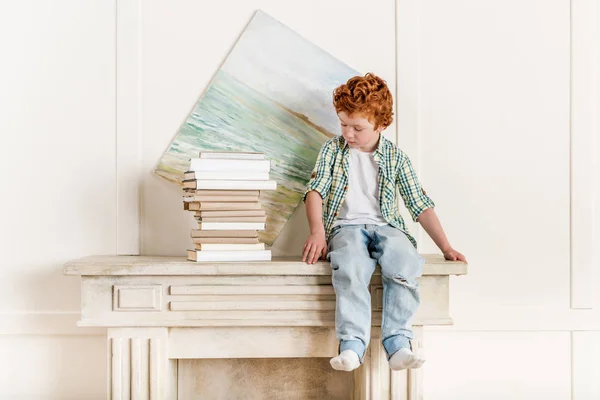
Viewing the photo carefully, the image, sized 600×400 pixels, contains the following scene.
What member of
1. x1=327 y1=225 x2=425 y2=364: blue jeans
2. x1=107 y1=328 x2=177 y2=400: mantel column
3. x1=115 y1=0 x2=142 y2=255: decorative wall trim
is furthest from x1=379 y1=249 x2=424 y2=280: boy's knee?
x1=115 y1=0 x2=142 y2=255: decorative wall trim

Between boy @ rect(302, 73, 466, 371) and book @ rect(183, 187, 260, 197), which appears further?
book @ rect(183, 187, 260, 197)

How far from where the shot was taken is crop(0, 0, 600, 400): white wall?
2.62m

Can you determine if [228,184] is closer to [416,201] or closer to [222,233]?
[222,233]

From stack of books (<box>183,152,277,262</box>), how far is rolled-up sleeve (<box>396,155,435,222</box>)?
498 mm

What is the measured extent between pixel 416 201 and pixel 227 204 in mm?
667

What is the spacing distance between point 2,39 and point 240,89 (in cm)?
92

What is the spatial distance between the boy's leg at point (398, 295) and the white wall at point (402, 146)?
0.50 meters

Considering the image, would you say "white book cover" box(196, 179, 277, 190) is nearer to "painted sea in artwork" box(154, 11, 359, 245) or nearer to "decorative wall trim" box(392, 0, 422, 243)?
"painted sea in artwork" box(154, 11, 359, 245)

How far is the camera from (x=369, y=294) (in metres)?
2.13

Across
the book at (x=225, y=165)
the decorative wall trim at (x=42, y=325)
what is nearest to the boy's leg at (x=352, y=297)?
the book at (x=225, y=165)

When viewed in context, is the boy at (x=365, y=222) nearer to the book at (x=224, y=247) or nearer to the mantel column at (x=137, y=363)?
the book at (x=224, y=247)

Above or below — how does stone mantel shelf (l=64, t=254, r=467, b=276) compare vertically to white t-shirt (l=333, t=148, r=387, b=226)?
below

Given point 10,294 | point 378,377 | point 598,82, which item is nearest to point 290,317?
point 378,377

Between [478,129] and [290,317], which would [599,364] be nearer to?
[478,129]
